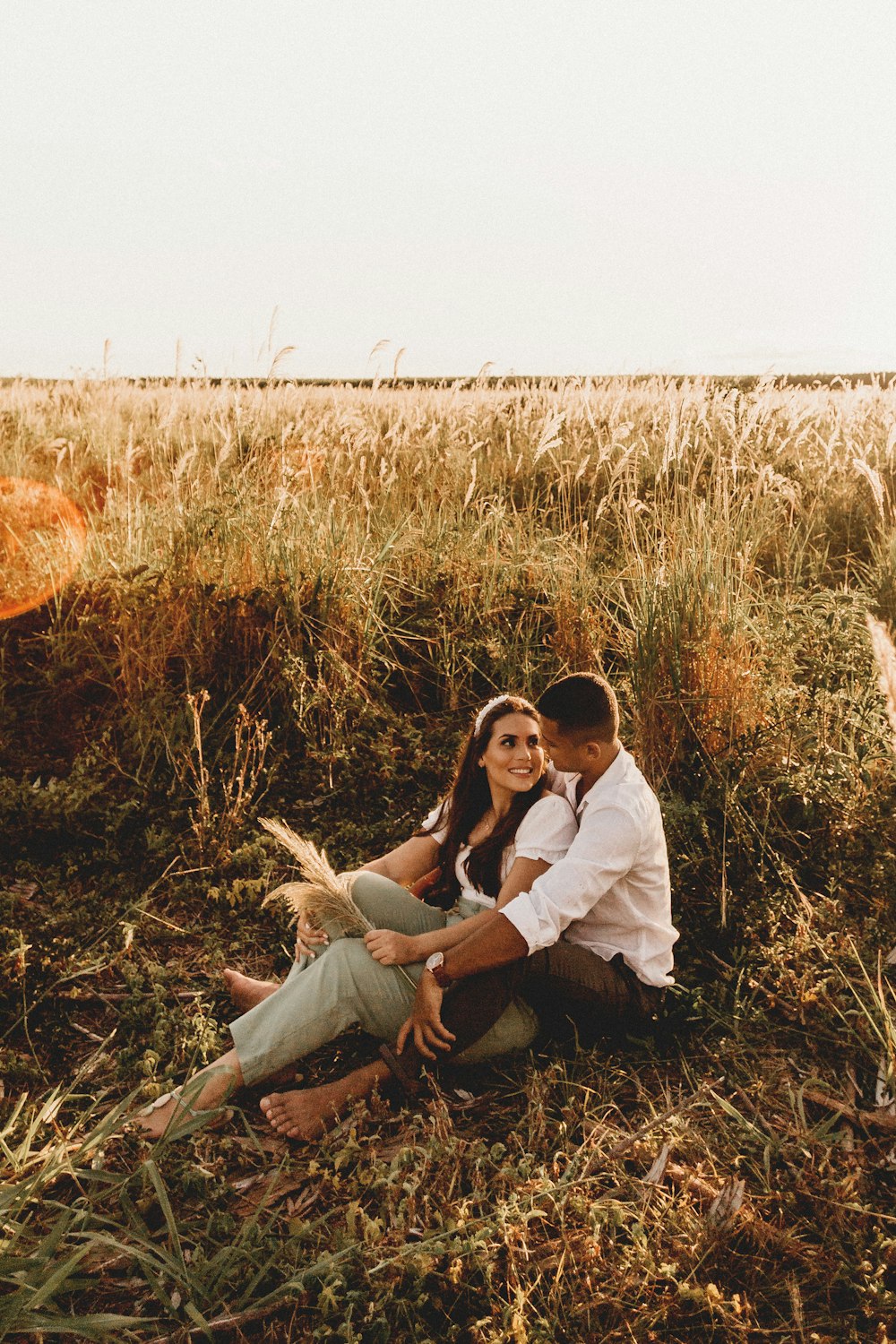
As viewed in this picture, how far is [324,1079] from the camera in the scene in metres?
2.98

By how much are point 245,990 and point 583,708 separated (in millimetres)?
1417

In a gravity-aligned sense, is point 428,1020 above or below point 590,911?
below

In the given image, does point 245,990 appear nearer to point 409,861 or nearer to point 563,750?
point 409,861

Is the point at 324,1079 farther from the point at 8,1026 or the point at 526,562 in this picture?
the point at 526,562

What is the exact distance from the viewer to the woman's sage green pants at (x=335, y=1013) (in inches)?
109

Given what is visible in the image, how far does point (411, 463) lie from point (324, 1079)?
191 inches

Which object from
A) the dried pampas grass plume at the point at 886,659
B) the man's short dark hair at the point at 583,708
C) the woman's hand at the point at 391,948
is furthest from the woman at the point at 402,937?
the dried pampas grass plume at the point at 886,659

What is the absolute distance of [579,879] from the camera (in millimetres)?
2672

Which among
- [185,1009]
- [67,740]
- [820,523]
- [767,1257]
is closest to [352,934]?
[185,1009]

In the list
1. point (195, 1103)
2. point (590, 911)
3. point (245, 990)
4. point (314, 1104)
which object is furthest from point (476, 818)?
point (195, 1103)

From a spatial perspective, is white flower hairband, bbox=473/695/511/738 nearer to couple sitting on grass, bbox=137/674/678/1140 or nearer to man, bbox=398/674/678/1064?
couple sitting on grass, bbox=137/674/678/1140

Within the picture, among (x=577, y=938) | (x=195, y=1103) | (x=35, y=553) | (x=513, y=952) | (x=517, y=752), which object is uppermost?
(x=35, y=553)

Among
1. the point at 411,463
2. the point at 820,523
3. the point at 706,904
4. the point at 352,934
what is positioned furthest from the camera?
the point at 411,463

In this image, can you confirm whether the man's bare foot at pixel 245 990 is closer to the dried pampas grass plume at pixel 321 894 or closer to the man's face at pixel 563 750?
the dried pampas grass plume at pixel 321 894
